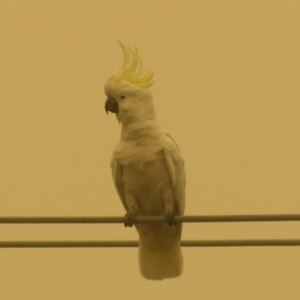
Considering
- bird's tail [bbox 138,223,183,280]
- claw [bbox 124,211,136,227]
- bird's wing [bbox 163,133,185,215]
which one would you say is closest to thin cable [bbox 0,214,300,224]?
claw [bbox 124,211,136,227]

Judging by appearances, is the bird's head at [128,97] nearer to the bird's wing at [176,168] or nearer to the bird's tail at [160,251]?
the bird's wing at [176,168]

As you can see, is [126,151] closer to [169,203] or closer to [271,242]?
[169,203]

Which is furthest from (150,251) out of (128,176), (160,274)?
(128,176)

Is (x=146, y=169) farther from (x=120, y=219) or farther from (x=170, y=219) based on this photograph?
(x=120, y=219)

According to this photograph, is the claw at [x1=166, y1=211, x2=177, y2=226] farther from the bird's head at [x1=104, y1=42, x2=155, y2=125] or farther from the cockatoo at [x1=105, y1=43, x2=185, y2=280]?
the bird's head at [x1=104, y1=42, x2=155, y2=125]

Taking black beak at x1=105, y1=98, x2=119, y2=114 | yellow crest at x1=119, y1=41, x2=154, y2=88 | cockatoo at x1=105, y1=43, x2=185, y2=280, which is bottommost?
cockatoo at x1=105, y1=43, x2=185, y2=280

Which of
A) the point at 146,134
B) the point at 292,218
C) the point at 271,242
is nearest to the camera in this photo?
the point at 292,218
